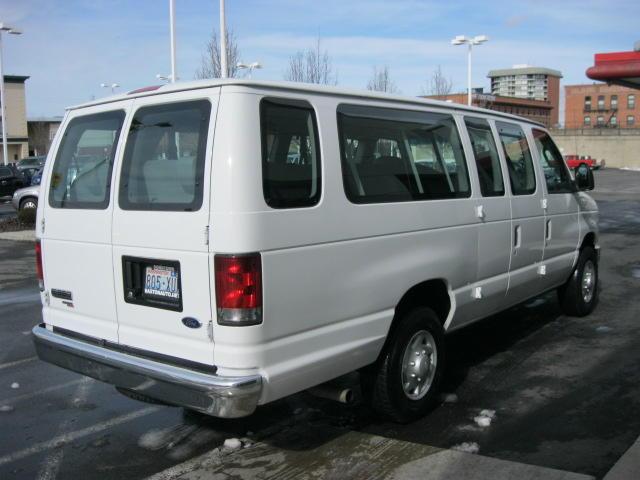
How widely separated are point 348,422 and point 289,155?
205 centimetres

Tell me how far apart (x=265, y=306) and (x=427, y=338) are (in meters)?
1.66

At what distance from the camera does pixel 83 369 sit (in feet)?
13.3

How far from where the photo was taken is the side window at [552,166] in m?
6.38

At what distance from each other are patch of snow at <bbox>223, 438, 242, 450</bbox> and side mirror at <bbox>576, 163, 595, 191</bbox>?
468 centimetres

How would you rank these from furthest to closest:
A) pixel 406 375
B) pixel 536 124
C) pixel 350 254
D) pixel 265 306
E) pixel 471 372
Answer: pixel 536 124, pixel 471 372, pixel 406 375, pixel 350 254, pixel 265 306

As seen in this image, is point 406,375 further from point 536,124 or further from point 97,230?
point 536,124

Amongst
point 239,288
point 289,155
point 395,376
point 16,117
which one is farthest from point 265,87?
point 16,117

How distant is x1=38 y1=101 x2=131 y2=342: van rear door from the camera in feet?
13.2

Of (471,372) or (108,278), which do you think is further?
(471,372)

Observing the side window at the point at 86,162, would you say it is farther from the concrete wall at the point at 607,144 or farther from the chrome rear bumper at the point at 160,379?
the concrete wall at the point at 607,144

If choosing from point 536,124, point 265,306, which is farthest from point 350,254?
point 536,124

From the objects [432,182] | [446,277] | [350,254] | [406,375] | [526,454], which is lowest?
[526,454]

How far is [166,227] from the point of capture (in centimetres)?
361

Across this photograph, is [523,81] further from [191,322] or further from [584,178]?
[191,322]
